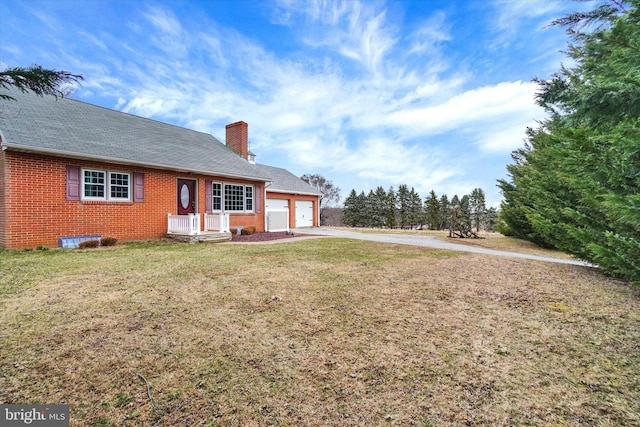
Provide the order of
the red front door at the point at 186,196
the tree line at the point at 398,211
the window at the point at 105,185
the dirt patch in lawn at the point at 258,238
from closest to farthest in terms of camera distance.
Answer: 1. the window at the point at 105,185
2. the dirt patch in lawn at the point at 258,238
3. the red front door at the point at 186,196
4. the tree line at the point at 398,211

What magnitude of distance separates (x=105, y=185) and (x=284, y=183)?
12.3 m

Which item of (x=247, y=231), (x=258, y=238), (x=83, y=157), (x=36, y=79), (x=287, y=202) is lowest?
(x=258, y=238)

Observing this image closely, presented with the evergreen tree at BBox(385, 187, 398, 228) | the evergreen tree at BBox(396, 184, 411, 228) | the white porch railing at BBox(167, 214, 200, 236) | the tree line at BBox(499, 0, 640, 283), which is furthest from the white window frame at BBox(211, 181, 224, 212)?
the evergreen tree at BBox(396, 184, 411, 228)

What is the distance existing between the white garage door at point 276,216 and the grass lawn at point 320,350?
1217 centimetres

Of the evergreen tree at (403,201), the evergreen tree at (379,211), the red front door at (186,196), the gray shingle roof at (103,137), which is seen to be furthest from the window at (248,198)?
the evergreen tree at (403,201)

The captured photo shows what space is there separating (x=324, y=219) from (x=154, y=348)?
3937 cm

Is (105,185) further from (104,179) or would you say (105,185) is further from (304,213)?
(304,213)

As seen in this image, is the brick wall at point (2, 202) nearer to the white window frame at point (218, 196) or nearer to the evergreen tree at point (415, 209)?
the white window frame at point (218, 196)

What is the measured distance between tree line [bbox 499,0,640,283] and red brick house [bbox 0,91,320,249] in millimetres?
8918

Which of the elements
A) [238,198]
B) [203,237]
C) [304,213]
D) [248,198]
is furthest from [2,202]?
[304,213]

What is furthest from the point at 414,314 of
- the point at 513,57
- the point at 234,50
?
the point at 234,50

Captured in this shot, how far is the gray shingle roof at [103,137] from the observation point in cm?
948

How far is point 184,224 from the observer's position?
1195cm

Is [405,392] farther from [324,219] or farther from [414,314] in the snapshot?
[324,219]
